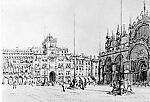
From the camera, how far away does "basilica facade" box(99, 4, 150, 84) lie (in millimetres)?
2332

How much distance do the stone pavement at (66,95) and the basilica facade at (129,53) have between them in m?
0.11

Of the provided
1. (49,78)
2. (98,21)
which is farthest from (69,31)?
(49,78)

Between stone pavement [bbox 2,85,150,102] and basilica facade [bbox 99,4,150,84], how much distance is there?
4.4 inches

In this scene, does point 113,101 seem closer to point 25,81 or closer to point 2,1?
point 25,81

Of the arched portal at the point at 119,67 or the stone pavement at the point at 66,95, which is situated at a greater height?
the arched portal at the point at 119,67

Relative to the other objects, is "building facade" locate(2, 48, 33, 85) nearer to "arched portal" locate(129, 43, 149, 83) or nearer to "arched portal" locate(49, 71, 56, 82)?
"arched portal" locate(49, 71, 56, 82)

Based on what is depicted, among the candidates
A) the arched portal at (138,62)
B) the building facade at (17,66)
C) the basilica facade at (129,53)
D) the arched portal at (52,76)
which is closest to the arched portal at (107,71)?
the basilica facade at (129,53)

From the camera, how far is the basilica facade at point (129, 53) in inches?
91.8

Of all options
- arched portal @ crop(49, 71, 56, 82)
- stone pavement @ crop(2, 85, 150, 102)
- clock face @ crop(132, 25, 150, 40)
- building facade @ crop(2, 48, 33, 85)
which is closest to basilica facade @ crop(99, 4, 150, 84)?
clock face @ crop(132, 25, 150, 40)

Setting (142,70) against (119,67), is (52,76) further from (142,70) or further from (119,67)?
(142,70)

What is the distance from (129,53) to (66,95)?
1.70ft

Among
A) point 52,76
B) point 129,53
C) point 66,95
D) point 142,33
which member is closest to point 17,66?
point 52,76

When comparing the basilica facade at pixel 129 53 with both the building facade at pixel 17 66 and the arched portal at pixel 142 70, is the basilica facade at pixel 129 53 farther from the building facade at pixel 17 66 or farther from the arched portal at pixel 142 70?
the building facade at pixel 17 66

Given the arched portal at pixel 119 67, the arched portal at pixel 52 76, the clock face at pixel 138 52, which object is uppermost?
the clock face at pixel 138 52
